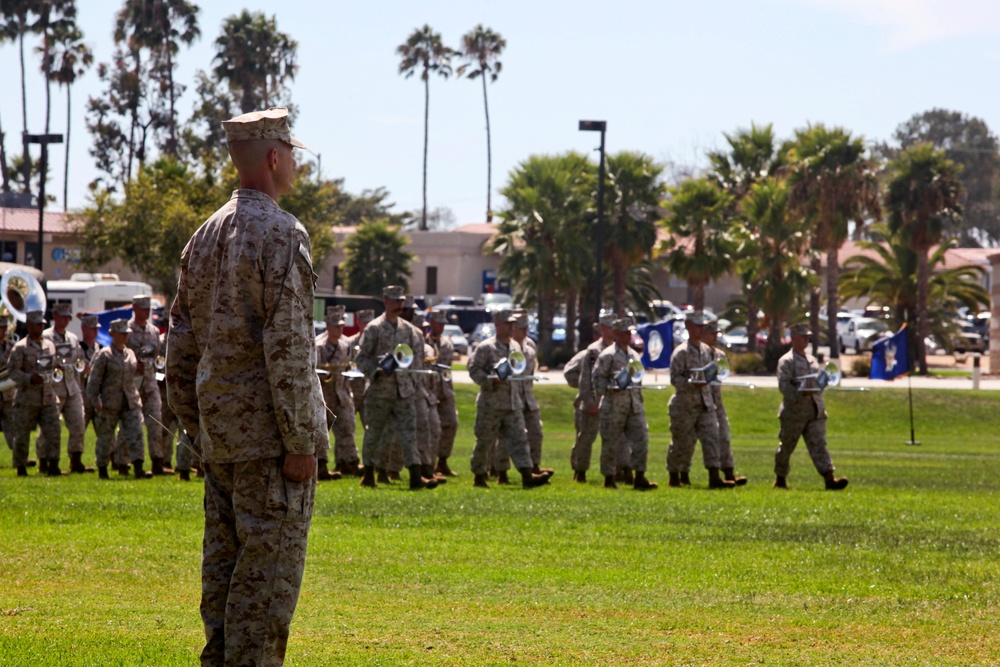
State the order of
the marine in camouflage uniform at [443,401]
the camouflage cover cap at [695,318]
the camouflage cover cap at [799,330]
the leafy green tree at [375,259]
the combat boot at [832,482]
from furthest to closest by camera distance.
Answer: the leafy green tree at [375,259], the marine in camouflage uniform at [443,401], the camouflage cover cap at [695,318], the camouflage cover cap at [799,330], the combat boot at [832,482]

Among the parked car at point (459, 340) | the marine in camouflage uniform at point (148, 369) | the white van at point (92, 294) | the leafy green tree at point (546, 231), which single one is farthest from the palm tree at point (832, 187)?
the marine in camouflage uniform at point (148, 369)

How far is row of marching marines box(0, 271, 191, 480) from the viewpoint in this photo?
60.6 feet

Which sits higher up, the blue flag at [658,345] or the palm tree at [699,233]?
the palm tree at [699,233]

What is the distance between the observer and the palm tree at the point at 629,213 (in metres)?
55.1

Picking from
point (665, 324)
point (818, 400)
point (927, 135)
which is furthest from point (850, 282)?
point (927, 135)

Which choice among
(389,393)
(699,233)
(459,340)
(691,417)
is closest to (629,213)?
(699,233)

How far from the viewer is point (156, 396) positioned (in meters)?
19.3

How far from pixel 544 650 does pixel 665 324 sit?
1018 inches

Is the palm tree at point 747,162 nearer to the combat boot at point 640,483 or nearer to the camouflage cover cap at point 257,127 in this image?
the combat boot at point 640,483

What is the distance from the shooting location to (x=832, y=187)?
55.8 m

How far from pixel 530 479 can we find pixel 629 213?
38581mm

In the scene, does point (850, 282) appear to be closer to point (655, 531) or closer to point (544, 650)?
point (655, 531)

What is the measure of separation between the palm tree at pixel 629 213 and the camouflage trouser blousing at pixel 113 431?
37.1 metres

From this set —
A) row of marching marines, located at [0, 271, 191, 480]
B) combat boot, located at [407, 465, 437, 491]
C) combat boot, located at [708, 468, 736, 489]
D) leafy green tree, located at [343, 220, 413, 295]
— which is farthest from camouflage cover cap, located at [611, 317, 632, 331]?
leafy green tree, located at [343, 220, 413, 295]
